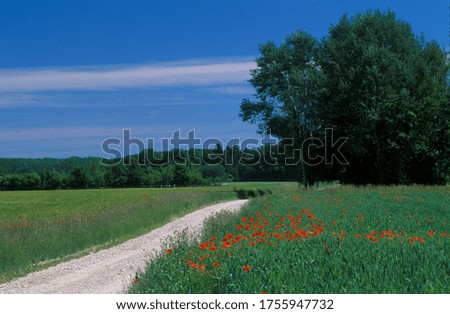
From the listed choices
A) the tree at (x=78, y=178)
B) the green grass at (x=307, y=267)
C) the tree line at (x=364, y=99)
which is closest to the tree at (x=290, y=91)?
the tree line at (x=364, y=99)

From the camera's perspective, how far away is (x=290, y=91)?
168 ft

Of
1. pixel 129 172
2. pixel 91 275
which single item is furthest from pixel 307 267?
pixel 129 172

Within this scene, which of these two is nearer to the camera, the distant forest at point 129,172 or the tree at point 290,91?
the tree at point 290,91

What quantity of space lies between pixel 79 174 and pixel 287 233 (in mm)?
90908

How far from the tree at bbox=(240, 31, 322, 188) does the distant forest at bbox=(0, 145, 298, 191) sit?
30537mm

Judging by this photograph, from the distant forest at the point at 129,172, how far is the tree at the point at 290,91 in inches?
1202

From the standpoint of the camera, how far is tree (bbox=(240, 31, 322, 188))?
169 ft

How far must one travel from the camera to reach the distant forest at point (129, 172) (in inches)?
3482

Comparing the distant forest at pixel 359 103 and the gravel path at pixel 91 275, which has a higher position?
the distant forest at pixel 359 103

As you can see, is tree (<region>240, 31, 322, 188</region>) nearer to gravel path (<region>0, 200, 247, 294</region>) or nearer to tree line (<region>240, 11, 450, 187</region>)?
tree line (<region>240, 11, 450, 187</region>)

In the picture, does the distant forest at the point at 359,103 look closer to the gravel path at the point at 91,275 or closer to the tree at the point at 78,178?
the gravel path at the point at 91,275

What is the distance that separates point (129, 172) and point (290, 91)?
50.4 metres

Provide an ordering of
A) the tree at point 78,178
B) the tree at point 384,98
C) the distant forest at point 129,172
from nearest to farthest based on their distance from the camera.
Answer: the tree at point 384,98, the distant forest at point 129,172, the tree at point 78,178
